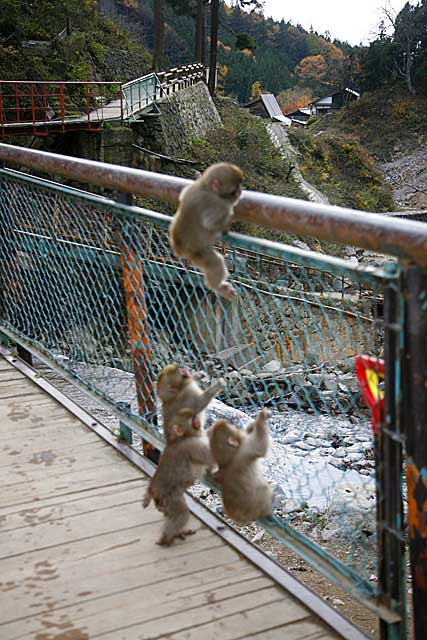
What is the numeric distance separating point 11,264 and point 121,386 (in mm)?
3869

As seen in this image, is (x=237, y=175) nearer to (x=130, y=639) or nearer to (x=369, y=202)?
(x=130, y=639)

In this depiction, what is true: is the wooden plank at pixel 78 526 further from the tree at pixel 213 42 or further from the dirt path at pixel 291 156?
the tree at pixel 213 42

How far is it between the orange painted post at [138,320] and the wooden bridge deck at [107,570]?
252mm

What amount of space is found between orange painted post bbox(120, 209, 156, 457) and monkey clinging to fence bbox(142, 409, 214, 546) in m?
0.49

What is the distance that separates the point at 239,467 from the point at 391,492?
479 mm

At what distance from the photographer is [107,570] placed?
2.12 metres

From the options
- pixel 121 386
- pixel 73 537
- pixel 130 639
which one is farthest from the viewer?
pixel 121 386

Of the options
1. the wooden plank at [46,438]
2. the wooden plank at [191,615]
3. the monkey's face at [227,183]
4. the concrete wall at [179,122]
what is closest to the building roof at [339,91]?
the concrete wall at [179,122]

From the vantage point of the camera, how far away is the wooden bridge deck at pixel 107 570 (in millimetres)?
1869

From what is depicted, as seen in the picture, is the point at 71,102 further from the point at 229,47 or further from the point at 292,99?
the point at 292,99

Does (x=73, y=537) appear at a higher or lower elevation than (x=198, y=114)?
lower

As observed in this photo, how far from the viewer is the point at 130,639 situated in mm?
1822

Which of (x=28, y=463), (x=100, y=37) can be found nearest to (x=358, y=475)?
(x=28, y=463)

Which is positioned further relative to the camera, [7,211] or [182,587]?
[7,211]
